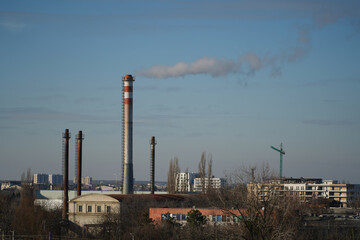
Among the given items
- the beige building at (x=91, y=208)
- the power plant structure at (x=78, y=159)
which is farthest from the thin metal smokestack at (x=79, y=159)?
the beige building at (x=91, y=208)

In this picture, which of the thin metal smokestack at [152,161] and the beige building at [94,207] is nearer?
the beige building at [94,207]

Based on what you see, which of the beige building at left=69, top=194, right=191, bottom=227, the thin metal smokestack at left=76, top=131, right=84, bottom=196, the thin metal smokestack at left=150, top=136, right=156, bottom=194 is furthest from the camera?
the thin metal smokestack at left=150, top=136, right=156, bottom=194

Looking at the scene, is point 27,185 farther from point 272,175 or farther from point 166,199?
point 272,175

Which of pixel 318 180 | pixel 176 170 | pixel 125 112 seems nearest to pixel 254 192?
pixel 125 112

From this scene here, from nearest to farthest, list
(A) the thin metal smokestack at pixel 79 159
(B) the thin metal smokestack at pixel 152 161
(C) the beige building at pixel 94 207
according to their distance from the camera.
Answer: (C) the beige building at pixel 94 207 → (A) the thin metal smokestack at pixel 79 159 → (B) the thin metal smokestack at pixel 152 161

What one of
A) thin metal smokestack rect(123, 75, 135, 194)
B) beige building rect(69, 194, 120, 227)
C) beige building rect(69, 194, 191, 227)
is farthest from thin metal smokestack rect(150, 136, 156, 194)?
beige building rect(69, 194, 120, 227)

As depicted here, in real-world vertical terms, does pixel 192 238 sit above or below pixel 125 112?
below

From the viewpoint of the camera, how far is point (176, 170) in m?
68.8

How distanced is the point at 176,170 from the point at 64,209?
Result: 27.6m

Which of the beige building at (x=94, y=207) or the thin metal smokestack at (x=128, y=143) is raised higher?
the thin metal smokestack at (x=128, y=143)

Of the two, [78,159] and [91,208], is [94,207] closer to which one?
[91,208]

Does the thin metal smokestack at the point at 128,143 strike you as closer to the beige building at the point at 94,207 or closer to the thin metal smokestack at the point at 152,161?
the beige building at the point at 94,207

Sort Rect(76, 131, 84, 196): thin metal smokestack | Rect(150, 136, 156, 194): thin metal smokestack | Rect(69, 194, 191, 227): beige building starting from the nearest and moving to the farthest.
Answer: Rect(69, 194, 191, 227): beige building
Rect(76, 131, 84, 196): thin metal smokestack
Rect(150, 136, 156, 194): thin metal smokestack

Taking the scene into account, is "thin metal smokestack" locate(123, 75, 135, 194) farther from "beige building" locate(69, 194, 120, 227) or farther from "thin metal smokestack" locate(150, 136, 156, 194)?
"beige building" locate(69, 194, 120, 227)
